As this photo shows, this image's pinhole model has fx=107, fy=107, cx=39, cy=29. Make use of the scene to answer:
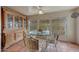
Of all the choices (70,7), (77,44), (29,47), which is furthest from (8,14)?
(77,44)

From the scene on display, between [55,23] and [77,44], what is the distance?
63 centimetres

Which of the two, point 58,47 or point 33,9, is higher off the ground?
point 33,9

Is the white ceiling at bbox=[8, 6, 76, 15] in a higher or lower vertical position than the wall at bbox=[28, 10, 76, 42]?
higher

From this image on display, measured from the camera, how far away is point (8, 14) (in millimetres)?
2227

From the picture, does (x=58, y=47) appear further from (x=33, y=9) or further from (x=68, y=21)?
(x=33, y=9)

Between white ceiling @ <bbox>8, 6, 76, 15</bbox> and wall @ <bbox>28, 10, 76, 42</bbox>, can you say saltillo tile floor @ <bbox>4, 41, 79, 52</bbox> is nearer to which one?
wall @ <bbox>28, 10, 76, 42</bbox>

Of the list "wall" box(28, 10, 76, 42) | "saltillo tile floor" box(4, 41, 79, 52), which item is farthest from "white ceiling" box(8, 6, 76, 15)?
"saltillo tile floor" box(4, 41, 79, 52)

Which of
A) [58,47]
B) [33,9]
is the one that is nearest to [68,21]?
[58,47]

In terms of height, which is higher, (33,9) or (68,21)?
(33,9)

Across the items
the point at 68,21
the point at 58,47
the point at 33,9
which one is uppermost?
the point at 33,9

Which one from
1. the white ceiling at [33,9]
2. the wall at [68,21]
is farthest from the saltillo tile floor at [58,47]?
the white ceiling at [33,9]

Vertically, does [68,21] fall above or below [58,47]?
A: above

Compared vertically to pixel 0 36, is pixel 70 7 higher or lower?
higher
